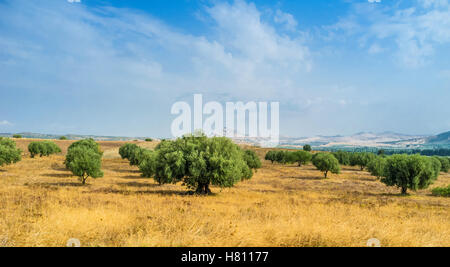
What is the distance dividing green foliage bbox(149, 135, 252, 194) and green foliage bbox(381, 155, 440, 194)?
27931 millimetres

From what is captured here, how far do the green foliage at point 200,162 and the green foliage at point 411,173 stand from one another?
27.9 meters

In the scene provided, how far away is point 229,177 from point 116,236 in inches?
824

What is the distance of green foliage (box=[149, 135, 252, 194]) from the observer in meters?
29.2

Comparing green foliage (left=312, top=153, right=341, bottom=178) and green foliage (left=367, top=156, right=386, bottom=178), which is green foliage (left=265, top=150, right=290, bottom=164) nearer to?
green foliage (left=367, top=156, right=386, bottom=178)

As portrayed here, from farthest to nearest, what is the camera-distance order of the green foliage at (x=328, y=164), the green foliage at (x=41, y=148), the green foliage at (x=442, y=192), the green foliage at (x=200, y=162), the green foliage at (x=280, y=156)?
the green foliage at (x=280, y=156) < the green foliage at (x=41, y=148) < the green foliage at (x=328, y=164) < the green foliage at (x=442, y=192) < the green foliage at (x=200, y=162)

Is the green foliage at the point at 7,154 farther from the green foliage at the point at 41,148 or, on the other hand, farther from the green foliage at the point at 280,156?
the green foliage at the point at 280,156

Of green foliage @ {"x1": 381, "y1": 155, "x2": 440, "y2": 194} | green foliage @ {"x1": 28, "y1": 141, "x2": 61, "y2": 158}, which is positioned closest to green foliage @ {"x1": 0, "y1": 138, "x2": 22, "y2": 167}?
green foliage @ {"x1": 28, "y1": 141, "x2": 61, "y2": 158}

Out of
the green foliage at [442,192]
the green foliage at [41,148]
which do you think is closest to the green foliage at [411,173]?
the green foliage at [442,192]

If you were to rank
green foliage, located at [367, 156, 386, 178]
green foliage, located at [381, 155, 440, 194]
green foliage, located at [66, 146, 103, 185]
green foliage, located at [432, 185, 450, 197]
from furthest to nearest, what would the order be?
green foliage, located at [367, 156, 386, 178] < green foliage, located at [432, 185, 450, 197] < green foliage, located at [381, 155, 440, 194] < green foliage, located at [66, 146, 103, 185]

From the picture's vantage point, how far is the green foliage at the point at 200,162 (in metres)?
29.2
